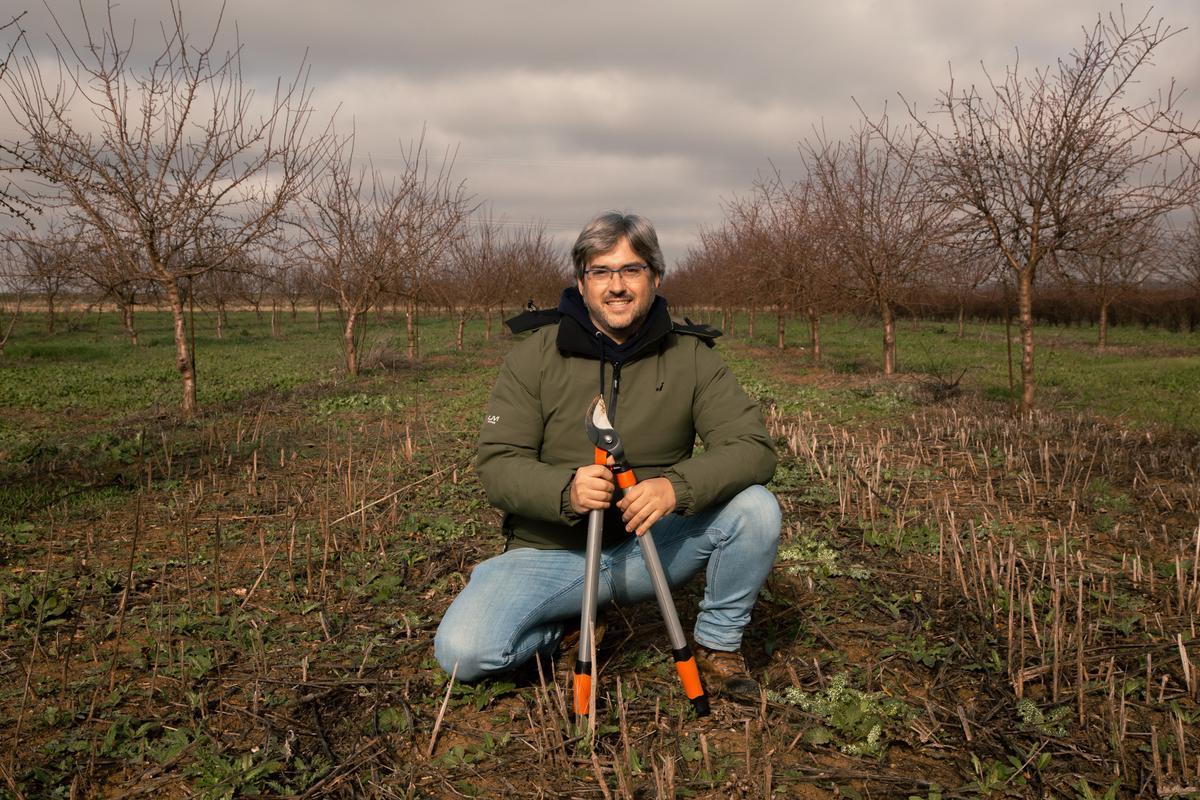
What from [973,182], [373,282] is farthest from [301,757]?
[373,282]

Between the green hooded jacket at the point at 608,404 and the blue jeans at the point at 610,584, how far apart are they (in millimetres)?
124

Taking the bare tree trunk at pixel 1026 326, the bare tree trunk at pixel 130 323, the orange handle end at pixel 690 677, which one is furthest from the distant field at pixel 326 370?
the orange handle end at pixel 690 677

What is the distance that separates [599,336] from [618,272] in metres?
0.24

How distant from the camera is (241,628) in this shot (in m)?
3.49

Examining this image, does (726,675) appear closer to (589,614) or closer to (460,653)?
(589,614)

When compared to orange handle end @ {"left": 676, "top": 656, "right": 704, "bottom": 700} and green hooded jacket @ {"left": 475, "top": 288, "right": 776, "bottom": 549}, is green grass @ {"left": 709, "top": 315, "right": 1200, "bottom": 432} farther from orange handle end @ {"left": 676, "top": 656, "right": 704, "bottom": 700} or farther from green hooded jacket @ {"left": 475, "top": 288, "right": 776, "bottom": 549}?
orange handle end @ {"left": 676, "top": 656, "right": 704, "bottom": 700}

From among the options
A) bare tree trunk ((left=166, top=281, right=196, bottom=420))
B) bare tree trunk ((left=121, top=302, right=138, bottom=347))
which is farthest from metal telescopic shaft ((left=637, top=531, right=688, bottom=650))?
bare tree trunk ((left=121, top=302, right=138, bottom=347))

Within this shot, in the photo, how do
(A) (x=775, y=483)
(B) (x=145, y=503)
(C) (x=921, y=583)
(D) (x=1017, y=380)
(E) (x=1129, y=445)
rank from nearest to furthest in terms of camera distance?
1. (C) (x=921, y=583)
2. (B) (x=145, y=503)
3. (A) (x=775, y=483)
4. (E) (x=1129, y=445)
5. (D) (x=1017, y=380)

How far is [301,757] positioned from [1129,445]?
7.61m

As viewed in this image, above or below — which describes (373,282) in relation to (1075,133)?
below

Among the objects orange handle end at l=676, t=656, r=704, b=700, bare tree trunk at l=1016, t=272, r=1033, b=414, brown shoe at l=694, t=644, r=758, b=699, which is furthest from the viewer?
bare tree trunk at l=1016, t=272, r=1033, b=414

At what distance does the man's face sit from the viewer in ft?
9.08

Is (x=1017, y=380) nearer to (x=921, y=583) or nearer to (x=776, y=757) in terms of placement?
(x=921, y=583)

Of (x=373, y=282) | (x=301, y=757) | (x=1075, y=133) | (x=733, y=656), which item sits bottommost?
(x=301, y=757)
